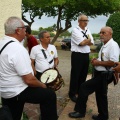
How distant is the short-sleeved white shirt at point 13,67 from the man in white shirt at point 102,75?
1.64 meters

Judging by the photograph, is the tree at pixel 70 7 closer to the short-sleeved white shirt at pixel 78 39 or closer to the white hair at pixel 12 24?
the short-sleeved white shirt at pixel 78 39

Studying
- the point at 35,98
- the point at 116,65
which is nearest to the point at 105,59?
the point at 116,65

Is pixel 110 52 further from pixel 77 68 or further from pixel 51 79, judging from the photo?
pixel 77 68

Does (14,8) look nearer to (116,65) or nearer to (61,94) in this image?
(116,65)

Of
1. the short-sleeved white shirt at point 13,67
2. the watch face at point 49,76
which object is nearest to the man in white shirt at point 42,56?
the watch face at point 49,76

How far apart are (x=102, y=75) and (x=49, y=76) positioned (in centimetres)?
92

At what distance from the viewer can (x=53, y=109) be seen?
3729 mm

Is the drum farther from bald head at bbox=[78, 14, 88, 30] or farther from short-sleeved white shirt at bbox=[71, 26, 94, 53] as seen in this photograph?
bald head at bbox=[78, 14, 88, 30]

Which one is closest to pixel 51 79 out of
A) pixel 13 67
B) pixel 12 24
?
pixel 13 67

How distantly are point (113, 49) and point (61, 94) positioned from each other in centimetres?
277

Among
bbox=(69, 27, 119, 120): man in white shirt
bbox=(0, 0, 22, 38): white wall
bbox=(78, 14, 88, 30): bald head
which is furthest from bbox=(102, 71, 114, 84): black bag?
bbox=(0, 0, 22, 38): white wall

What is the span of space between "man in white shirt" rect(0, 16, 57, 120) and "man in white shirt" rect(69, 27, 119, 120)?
129 centimetres

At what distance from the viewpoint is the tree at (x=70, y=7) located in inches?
975

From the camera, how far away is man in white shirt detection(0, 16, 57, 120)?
3.27 m
